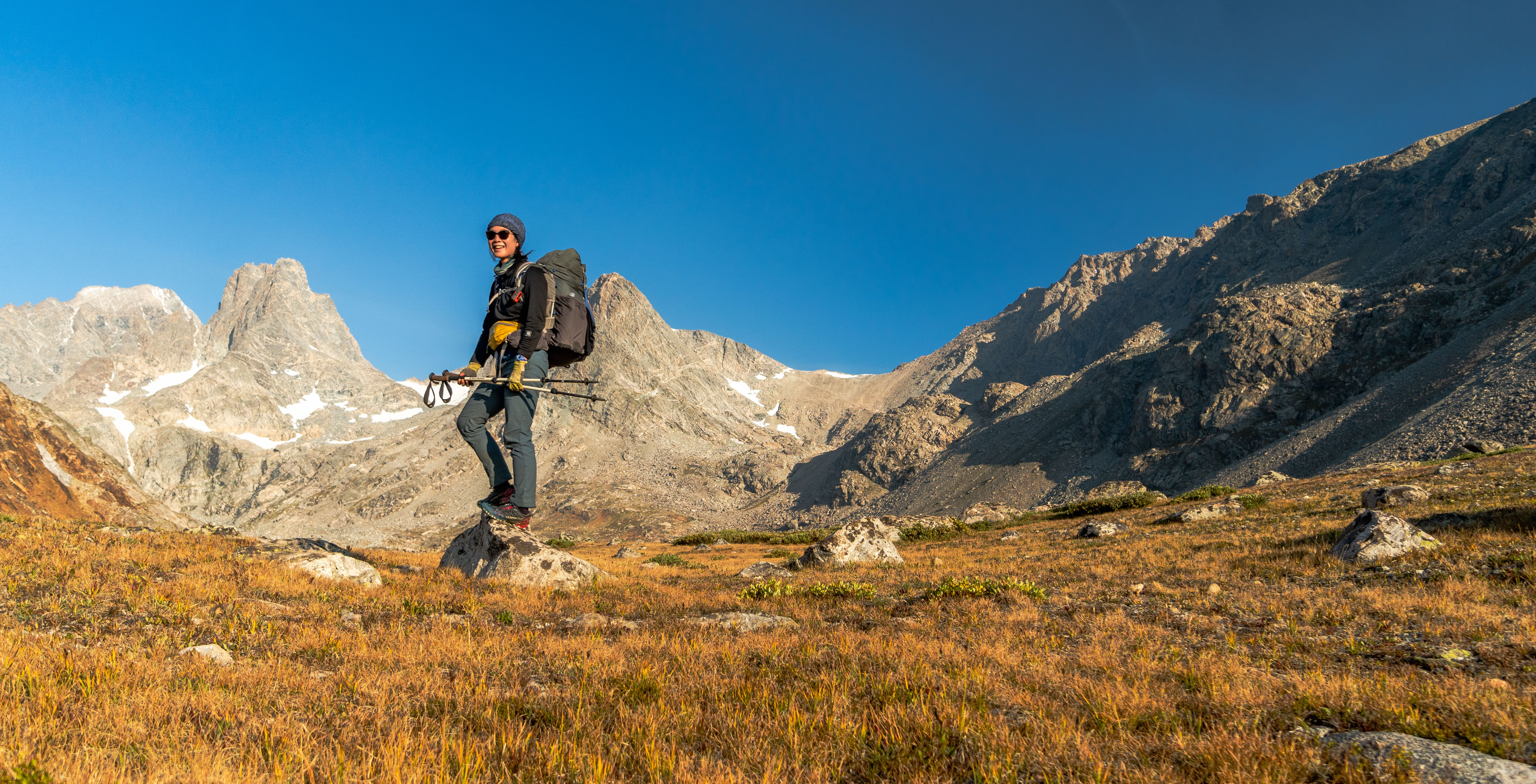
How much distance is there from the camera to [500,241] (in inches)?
409

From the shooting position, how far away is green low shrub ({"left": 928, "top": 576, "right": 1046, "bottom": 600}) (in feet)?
30.8

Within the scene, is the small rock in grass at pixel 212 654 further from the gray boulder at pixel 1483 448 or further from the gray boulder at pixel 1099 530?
the gray boulder at pixel 1483 448

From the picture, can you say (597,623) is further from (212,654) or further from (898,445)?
(898,445)

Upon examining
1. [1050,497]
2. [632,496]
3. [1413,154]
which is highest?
[1413,154]

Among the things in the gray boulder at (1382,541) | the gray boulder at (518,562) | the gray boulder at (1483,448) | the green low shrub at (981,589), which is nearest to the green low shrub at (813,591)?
the green low shrub at (981,589)

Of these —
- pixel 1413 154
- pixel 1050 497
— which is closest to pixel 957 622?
pixel 1050 497

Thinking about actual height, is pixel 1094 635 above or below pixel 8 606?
below

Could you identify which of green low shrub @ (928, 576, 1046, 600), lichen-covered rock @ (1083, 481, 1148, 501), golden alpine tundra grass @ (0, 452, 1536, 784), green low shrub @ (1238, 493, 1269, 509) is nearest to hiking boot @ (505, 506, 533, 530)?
golden alpine tundra grass @ (0, 452, 1536, 784)

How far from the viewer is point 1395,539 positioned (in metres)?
10.8

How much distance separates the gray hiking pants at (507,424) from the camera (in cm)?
984

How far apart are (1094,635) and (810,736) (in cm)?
468

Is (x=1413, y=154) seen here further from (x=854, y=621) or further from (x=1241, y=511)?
(x=854, y=621)

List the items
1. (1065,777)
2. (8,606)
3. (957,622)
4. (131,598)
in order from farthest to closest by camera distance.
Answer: (957,622), (131,598), (8,606), (1065,777)

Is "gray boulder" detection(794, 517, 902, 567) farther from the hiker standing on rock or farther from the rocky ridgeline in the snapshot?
the rocky ridgeline
